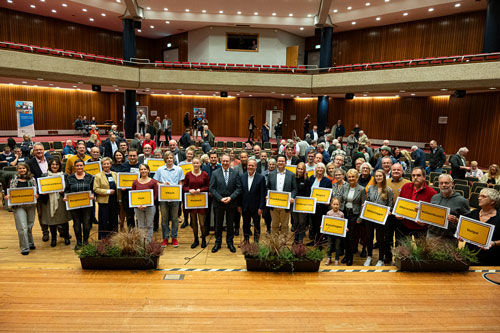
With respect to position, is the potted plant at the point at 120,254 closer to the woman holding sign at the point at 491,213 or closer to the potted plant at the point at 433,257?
the potted plant at the point at 433,257

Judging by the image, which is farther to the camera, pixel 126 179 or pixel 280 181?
pixel 126 179

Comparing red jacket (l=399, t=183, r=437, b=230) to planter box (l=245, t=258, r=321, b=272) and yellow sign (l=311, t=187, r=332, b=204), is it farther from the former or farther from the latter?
planter box (l=245, t=258, r=321, b=272)

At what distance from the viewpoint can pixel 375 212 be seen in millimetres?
4570

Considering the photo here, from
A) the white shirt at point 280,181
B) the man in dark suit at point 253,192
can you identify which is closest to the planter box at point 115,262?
the man in dark suit at point 253,192

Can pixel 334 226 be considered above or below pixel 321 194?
below

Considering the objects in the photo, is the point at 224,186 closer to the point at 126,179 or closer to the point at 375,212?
the point at 126,179

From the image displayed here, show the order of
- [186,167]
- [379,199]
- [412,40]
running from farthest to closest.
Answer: [412,40], [186,167], [379,199]

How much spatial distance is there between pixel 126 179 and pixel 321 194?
334 centimetres

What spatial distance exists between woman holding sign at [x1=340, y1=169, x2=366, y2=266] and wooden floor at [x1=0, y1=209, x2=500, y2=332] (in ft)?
3.50

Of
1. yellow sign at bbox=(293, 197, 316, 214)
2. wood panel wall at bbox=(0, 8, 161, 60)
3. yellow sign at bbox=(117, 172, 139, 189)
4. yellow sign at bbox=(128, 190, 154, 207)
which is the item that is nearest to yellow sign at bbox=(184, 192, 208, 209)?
yellow sign at bbox=(128, 190, 154, 207)

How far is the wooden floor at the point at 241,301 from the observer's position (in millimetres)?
2840

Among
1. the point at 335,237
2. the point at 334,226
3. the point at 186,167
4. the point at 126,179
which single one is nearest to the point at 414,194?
the point at 334,226

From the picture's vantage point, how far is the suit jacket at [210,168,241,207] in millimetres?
5309

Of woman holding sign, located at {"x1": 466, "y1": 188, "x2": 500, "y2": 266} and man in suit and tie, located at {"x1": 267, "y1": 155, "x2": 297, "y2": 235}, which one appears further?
man in suit and tie, located at {"x1": 267, "y1": 155, "x2": 297, "y2": 235}
